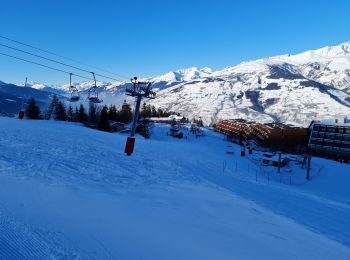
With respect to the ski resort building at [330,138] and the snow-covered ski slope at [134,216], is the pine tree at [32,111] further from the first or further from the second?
the ski resort building at [330,138]

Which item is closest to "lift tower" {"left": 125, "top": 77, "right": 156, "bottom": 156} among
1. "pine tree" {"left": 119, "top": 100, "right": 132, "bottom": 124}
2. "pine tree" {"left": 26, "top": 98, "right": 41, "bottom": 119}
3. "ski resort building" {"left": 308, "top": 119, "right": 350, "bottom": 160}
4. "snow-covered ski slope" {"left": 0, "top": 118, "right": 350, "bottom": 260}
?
"snow-covered ski slope" {"left": 0, "top": 118, "right": 350, "bottom": 260}

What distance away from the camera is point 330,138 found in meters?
139

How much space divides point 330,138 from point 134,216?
467 ft

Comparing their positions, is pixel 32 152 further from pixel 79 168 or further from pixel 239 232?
pixel 239 232

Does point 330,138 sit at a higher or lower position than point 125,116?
higher

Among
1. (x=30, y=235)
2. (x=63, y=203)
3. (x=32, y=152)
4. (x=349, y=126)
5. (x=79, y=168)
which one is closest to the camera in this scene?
(x=30, y=235)

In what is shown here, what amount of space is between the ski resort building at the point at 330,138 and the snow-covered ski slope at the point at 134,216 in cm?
11999

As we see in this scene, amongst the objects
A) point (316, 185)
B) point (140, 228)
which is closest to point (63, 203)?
point (140, 228)

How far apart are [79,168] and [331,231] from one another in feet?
51.8

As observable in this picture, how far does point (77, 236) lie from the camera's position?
937 centimetres

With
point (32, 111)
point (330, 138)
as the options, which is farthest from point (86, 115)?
point (330, 138)

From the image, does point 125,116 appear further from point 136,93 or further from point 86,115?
point 136,93

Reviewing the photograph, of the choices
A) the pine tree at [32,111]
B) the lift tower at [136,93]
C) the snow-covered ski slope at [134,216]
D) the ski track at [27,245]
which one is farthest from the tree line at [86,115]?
the ski track at [27,245]

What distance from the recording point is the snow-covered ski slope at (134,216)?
362 inches
